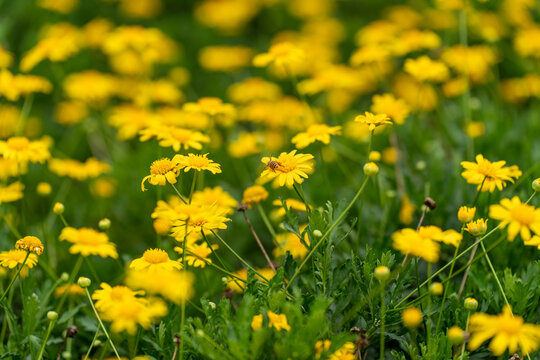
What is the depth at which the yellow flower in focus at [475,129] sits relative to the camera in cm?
259

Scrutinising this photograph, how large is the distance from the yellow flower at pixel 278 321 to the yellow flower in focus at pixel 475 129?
1.36 metres

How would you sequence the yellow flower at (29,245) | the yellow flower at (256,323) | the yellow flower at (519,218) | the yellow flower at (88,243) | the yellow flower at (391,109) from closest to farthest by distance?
Answer: the yellow flower at (519,218)
the yellow flower at (256,323)
the yellow flower at (29,245)
the yellow flower at (88,243)
the yellow flower at (391,109)

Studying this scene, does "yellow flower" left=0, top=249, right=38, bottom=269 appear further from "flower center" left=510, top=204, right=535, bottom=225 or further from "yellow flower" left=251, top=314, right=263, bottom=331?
"flower center" left=510, top=204, right=535, bottom=225

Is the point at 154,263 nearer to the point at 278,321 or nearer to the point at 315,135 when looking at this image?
the point at 278,321

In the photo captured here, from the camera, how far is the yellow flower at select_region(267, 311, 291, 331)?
60.6 inches

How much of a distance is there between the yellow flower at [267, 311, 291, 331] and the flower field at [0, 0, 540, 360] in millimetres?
16

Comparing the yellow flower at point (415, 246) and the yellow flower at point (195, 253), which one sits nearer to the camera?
the yellow flower at point (415, 246)

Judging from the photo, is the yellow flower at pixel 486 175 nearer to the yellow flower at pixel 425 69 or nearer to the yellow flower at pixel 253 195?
the yellow flower at pixel 253 195

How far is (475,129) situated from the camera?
2.67 m

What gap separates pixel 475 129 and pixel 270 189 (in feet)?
2.97

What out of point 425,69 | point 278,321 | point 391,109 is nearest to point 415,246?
point 278,321

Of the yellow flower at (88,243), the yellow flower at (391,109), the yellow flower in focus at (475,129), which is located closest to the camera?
the yellow flower at (88,243)

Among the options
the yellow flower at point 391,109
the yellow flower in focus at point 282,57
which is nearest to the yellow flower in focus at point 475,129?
the yellow flower at point 391,109

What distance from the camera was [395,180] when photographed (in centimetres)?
279
